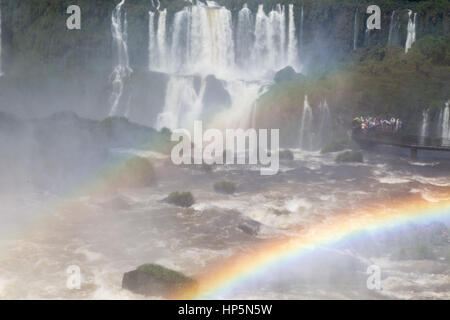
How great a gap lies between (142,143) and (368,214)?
20.2m

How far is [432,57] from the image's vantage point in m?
50.4

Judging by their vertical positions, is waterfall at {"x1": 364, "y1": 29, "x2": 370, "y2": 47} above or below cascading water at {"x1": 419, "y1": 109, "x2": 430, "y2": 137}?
above

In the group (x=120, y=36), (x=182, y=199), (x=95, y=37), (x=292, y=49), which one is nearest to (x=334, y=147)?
(x=182, y=199)

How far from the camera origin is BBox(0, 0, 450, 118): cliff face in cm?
5681

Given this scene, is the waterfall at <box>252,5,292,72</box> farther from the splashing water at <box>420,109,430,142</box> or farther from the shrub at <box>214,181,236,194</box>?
the shrub at <box>214,181,236,194</box>

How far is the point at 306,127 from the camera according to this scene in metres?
45.7

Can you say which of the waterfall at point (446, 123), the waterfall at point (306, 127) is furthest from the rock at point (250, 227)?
the waterfall at point (446, 123)

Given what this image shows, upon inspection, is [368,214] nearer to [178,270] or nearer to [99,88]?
[178,270]

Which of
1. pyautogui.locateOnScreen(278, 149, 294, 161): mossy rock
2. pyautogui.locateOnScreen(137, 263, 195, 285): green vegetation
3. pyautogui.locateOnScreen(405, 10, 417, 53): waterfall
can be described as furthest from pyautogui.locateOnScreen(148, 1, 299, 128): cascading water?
pyautogui.locateOnScreen(137, 263, 195, 285): green vegetation

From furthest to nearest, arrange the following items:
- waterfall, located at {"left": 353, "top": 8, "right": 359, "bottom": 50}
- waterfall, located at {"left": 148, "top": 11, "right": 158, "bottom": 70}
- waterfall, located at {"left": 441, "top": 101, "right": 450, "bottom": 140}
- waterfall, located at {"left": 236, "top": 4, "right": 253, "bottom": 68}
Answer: waterfall, located at {"left": 353, "top": 8, "right": 359, "bottom": 50}, waterfall, located at {"left": 236, "top": 4, "right": 253, "bottom": 68}, waterfall, located at {"left": 148, "top": 11, "right": 158, "bottom": 70}, waterfall, located at {"left": 441, "top": 101, "right": 450, "bottom": 140}

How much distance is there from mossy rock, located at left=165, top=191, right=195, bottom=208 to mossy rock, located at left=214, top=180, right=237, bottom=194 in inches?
111

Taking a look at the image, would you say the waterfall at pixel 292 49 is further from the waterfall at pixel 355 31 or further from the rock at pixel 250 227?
the rock at pixel 250 227

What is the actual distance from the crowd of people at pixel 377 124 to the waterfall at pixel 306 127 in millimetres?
3755

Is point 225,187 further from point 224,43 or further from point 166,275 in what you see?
point 224,43
